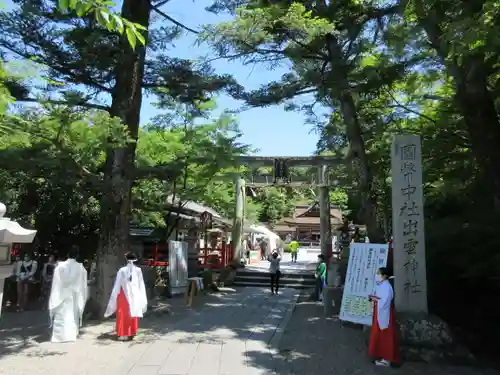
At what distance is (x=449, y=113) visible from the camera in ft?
33.5

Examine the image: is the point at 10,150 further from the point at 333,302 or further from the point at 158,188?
the point at 333,302

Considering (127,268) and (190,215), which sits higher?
(190,215)

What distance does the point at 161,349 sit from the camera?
7.70 m

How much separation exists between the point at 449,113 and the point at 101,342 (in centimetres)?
841

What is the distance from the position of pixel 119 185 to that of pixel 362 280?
548cm

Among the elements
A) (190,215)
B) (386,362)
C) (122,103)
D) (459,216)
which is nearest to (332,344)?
(386,362)

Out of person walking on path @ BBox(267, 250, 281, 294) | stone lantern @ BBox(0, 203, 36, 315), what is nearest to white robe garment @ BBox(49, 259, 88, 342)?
stone lantern @ BBox(0, 203, 36, 315)

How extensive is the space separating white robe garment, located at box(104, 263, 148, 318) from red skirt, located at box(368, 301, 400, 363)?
402cm

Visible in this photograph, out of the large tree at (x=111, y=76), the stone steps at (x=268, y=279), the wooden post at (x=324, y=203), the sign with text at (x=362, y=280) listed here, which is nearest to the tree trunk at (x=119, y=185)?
the large tree at (x=111, y=76)

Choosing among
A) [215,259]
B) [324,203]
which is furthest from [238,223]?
[324,203]

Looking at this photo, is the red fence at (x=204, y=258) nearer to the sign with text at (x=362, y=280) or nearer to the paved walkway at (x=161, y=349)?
the paved walkway at (x=161, y=349)

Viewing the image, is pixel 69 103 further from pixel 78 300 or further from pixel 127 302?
pixel 127 302

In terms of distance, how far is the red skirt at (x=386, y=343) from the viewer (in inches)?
278

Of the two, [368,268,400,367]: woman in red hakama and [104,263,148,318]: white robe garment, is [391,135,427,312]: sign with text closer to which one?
[368,268,400,367]: woman in red hakama
